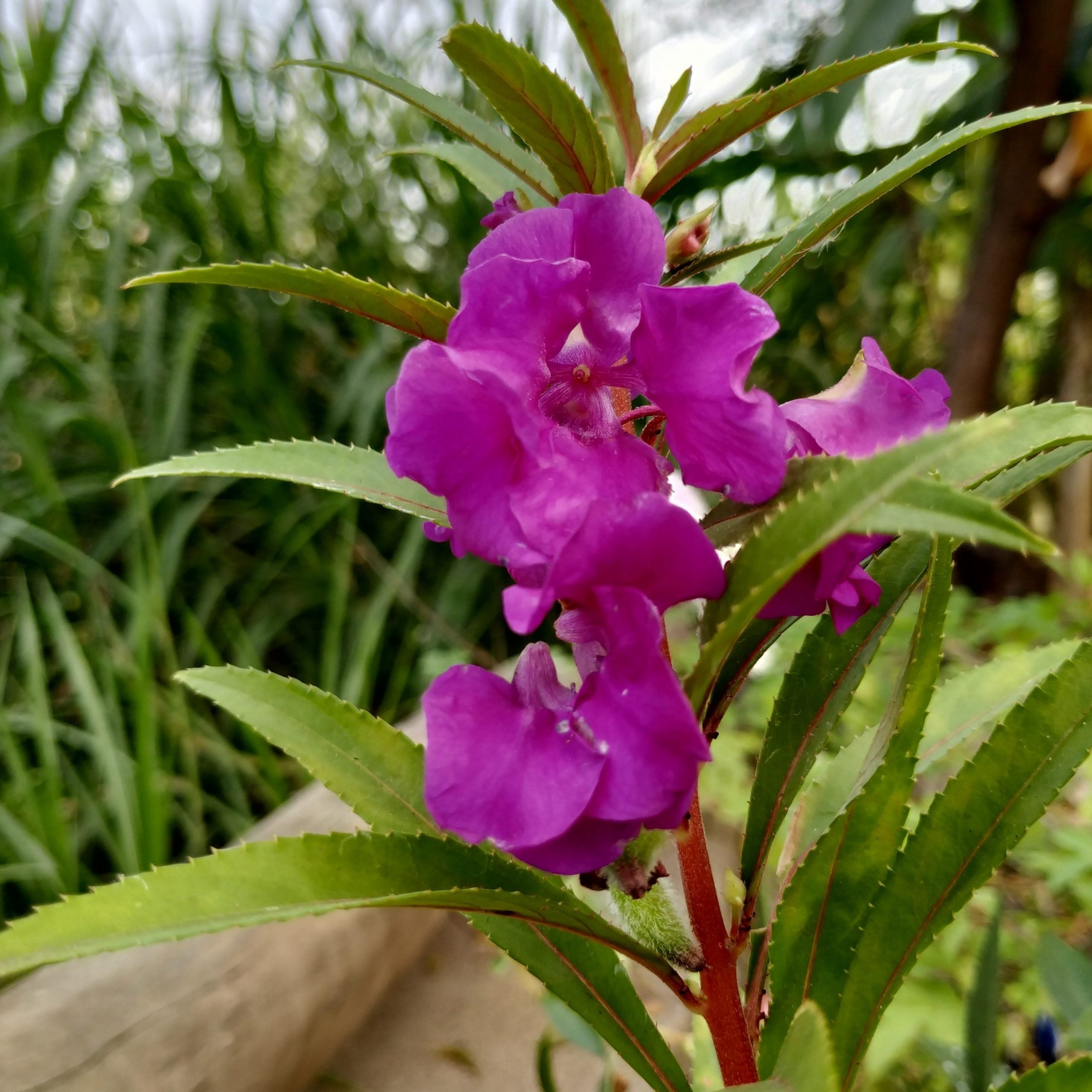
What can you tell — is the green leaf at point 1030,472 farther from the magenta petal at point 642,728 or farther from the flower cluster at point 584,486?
the magenta petal at point 642,728

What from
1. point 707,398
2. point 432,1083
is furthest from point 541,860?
point 432,1083

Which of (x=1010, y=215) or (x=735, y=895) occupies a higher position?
(x=1010, y=215)

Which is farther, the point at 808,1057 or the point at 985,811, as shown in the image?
the point at 985,811

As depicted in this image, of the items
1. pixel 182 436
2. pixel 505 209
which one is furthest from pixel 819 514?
pixel 182 436

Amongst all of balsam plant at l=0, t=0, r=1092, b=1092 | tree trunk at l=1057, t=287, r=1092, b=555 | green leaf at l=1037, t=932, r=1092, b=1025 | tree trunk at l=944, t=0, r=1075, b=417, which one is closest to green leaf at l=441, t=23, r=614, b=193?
balsam plant at l=0, t=0, r=1092, b=1092

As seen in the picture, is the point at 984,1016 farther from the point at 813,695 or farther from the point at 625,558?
the point at 625,558

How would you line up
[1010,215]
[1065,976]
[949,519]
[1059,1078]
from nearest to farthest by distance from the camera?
[949,519], [1059,1078], [1065,976], [1010,215]

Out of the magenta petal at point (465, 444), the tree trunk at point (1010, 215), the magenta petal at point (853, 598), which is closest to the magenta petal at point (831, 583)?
the magenta petal at point (853, 598)
